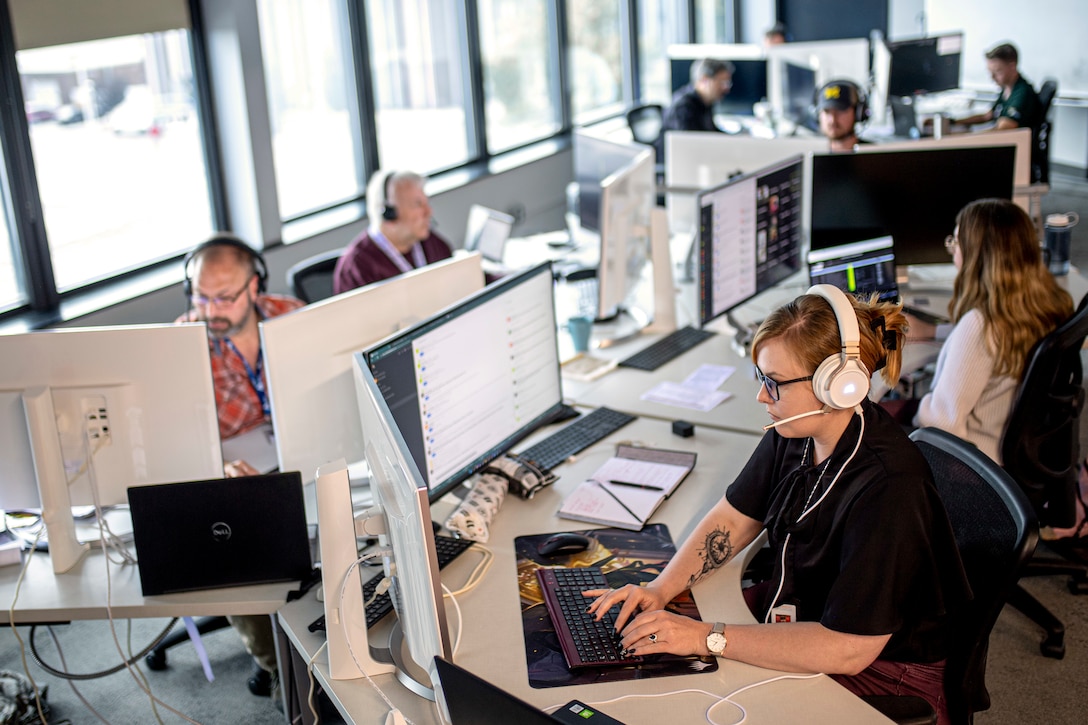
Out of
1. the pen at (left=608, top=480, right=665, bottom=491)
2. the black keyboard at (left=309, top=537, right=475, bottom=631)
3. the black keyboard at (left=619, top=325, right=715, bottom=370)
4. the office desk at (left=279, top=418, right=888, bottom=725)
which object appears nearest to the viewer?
the office desk at (left=279, top=418, right=888, bottom=725)

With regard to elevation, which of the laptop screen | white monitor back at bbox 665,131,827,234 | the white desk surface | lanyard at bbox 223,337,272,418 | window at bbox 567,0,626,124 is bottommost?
the white desk surface

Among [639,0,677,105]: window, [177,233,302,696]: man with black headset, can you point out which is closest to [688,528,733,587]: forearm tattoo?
[177,233,302,696]: man with black headset

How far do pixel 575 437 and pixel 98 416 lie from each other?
112 cm

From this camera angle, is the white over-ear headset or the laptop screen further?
the laptop screen

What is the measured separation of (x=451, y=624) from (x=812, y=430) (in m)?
0.75

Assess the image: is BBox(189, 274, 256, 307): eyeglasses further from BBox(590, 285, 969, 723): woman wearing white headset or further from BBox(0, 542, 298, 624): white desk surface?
BBox(590, 285, 969, 723): woman wearing white headset

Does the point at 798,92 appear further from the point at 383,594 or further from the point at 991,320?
the point at 383,594

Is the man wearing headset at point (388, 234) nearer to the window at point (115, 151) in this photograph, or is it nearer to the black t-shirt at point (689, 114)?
the window at point (115, 151)

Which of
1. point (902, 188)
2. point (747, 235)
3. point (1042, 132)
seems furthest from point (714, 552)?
point (1042, 132)

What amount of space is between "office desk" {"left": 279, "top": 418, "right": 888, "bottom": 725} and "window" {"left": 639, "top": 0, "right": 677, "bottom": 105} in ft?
21.8

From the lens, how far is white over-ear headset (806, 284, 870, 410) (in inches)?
65.6

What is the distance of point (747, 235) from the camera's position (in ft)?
10.1

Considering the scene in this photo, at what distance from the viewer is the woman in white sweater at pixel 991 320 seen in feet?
8.39

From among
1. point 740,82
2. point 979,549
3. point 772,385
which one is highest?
point 740,82
